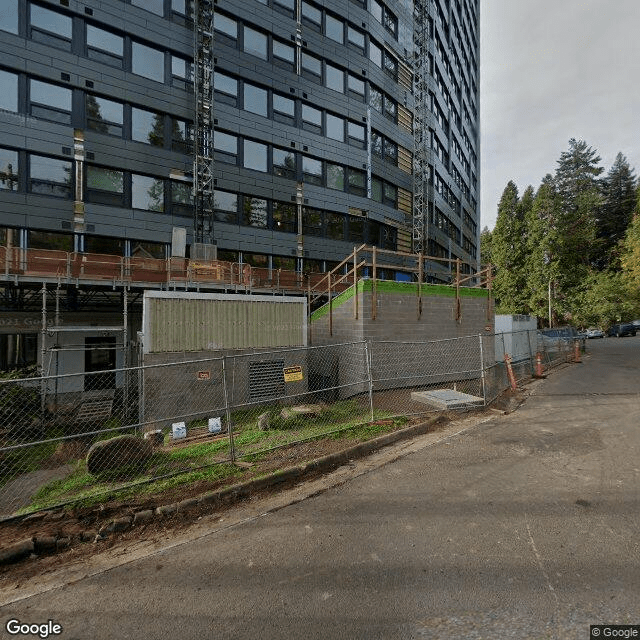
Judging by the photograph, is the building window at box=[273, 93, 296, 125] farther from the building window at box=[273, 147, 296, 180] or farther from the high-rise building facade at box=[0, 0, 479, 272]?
the building window at box=[273, 147, 296, 180]

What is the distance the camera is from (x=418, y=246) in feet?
92.8

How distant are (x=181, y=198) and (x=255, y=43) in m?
10.7

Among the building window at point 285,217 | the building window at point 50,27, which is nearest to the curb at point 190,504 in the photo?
the building window at point 285,217

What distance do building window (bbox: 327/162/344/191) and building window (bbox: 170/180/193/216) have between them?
899 cm

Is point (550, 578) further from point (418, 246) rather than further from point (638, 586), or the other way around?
point (418, 246)

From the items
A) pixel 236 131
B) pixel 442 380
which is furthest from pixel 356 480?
pixel 236 131

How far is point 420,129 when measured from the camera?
28.8 meters

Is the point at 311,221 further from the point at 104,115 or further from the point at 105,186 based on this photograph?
the point at 104,115

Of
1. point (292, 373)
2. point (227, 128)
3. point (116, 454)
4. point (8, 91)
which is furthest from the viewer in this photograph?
point (227, 128)

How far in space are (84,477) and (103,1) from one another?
876 inches

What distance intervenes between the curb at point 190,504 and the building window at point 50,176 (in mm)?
17207

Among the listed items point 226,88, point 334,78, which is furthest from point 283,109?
point 334,78

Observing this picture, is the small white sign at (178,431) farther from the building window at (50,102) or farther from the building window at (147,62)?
the building window at (147,62)

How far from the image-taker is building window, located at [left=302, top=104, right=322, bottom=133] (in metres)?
23.2
